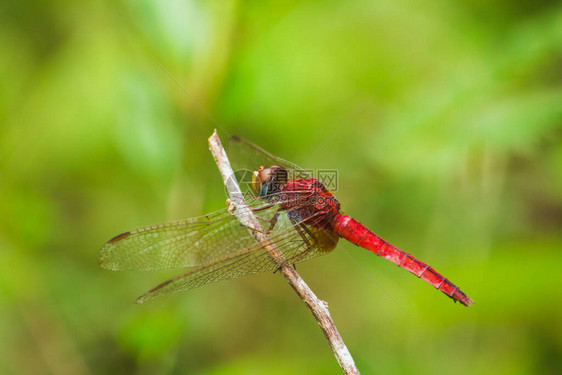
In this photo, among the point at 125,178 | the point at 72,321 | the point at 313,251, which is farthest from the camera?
the point at 125,178

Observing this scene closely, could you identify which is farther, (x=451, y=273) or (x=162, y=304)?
(x=451, y=273)

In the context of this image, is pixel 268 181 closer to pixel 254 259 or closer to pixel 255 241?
pixel 255 241

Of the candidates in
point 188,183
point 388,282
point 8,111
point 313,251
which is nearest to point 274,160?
point 313,251

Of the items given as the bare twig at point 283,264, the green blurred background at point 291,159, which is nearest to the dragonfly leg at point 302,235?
the bare twig at point 283,264

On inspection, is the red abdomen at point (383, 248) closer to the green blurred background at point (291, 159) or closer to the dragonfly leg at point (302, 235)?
the green blurred background at point (291, 159)

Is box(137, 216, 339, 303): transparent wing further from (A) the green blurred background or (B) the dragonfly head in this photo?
(B) the dragonfly head

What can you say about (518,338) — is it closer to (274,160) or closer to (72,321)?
(274,160)

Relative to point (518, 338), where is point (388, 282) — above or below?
above
